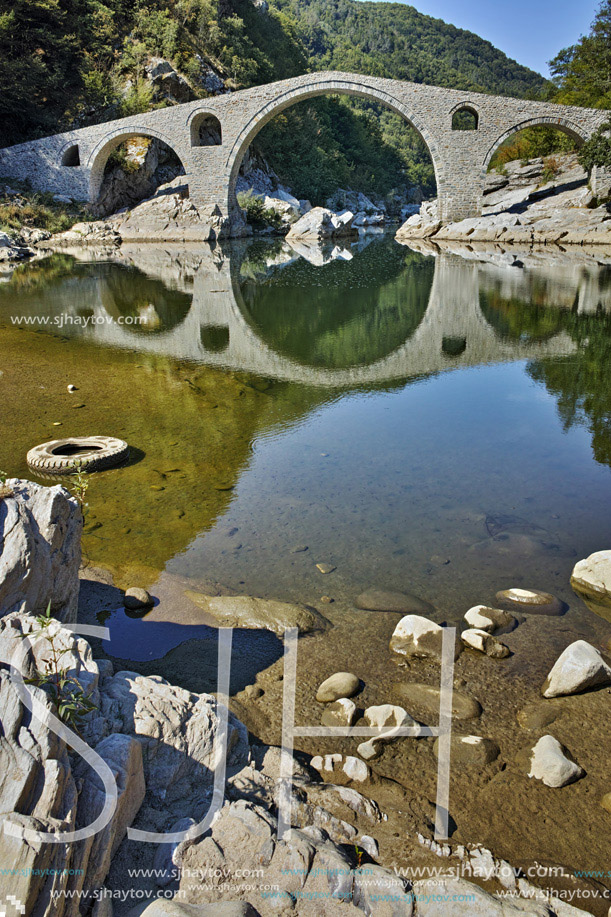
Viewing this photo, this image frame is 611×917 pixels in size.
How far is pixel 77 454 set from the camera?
5.28 meters

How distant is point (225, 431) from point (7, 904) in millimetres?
4898

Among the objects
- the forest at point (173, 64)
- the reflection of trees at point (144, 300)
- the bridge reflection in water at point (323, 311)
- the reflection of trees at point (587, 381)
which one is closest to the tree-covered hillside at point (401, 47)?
the forest at point (173, 64)

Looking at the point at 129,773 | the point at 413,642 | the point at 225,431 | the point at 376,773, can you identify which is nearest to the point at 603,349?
the point at 225,431

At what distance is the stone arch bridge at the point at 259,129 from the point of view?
2703cm

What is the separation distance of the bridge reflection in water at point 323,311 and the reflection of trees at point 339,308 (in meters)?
0.03

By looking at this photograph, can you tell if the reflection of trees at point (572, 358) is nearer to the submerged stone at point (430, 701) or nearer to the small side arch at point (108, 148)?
the submerged stone at point (430, 701)

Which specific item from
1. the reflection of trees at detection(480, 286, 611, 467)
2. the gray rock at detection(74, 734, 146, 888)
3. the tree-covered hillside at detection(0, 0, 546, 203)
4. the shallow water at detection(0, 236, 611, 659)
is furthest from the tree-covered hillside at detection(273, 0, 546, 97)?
the gray rock at detection(74, 734, 146, 888)

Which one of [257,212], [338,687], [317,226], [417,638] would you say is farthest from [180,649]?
[257,212]

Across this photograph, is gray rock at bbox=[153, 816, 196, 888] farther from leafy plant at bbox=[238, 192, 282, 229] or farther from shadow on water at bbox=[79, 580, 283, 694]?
leafy plant at bbox=[238, 192, 282, 229]

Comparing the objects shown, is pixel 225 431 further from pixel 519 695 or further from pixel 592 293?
pixel 592 293

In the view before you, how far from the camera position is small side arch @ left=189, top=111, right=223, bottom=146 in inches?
1146

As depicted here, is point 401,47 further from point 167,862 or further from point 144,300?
point 167,862

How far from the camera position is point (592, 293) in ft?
43.1

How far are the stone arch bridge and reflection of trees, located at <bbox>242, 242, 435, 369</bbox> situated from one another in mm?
11384
